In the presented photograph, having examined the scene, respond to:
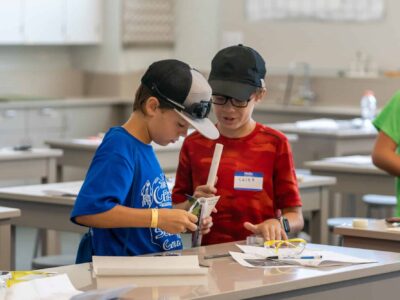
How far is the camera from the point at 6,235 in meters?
4.17

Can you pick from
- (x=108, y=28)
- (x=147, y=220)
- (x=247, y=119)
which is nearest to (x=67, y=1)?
(x=108, y=28)

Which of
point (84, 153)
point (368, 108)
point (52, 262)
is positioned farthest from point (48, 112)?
point (52, 262)

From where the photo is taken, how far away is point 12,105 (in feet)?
29.4

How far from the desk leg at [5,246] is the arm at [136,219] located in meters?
1.33

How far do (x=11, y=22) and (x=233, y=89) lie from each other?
6.31m

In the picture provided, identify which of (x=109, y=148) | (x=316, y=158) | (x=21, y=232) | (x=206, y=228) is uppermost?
(x=109, y=148)

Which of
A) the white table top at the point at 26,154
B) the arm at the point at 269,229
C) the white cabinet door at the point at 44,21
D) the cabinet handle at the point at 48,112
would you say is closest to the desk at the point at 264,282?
the arm at the point at 269,229

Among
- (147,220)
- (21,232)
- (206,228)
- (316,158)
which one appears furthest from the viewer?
(21,232)

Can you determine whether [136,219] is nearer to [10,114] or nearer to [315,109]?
[10,114]

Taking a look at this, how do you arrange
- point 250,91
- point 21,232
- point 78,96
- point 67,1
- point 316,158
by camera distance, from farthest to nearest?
point 78,96 < point 67,1 < point 21,232 < point 316,158 < point 250,91

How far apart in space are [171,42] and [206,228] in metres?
7.68

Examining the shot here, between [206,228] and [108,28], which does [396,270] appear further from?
[108,28]

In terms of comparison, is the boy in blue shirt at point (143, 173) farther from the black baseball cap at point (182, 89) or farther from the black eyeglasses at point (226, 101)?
the black eyeglasses at point (226, 101)

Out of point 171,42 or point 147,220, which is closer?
point 147,220
